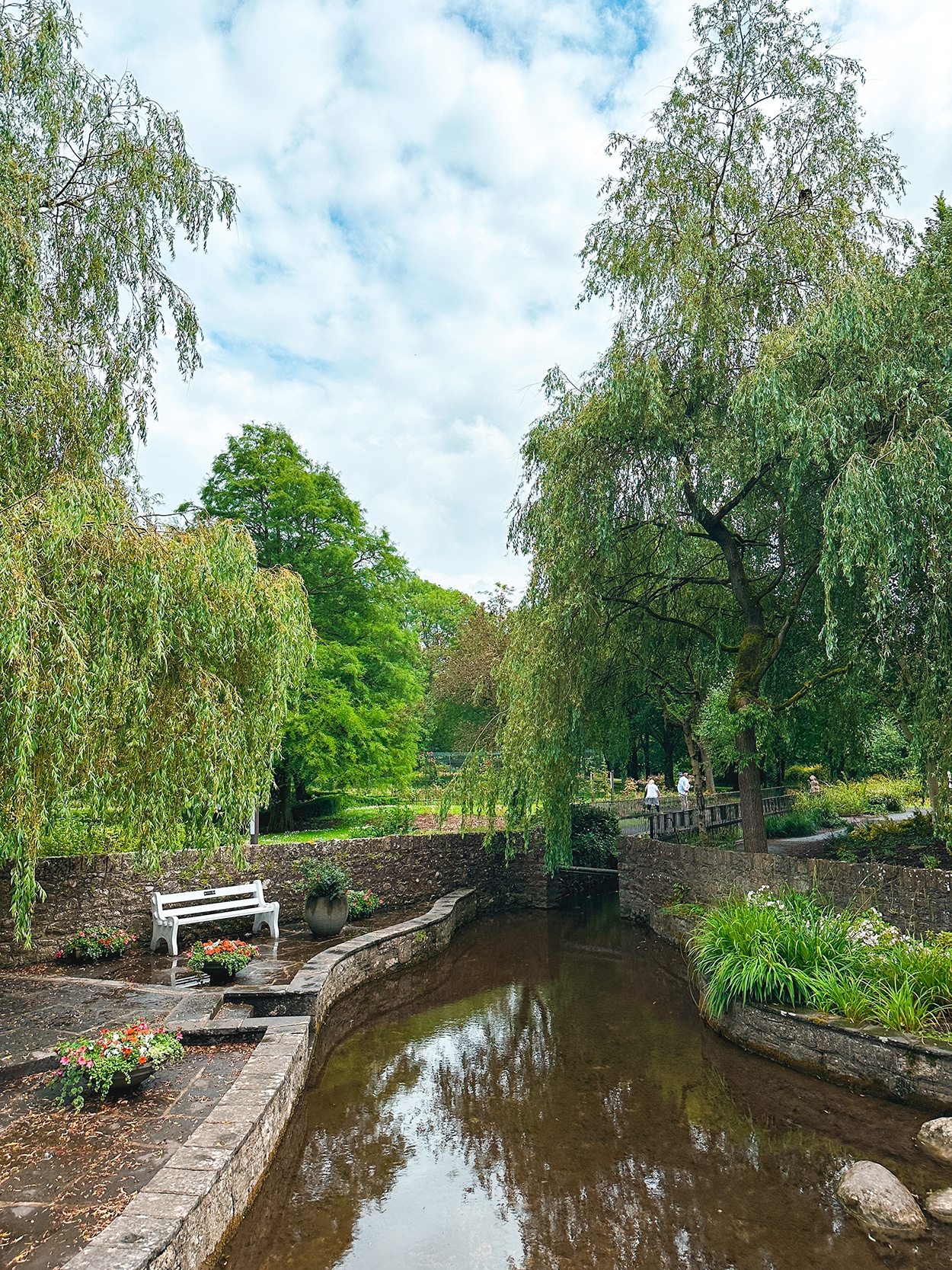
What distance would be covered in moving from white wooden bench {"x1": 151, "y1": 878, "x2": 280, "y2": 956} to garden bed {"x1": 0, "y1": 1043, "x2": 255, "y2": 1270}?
4186mm

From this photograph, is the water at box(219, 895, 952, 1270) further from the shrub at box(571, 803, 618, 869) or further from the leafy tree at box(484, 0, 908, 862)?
the shrub at box(571, 803, 618, 869)

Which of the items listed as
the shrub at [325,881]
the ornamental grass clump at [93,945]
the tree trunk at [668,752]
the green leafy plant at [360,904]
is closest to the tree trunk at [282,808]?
the green leafy plant at [360,904]

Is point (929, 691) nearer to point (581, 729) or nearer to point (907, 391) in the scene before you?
point (907, 391)

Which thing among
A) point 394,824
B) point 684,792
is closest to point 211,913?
point 394,824

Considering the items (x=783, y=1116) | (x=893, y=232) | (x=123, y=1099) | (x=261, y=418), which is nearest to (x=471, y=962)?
(x=783, y=1116)

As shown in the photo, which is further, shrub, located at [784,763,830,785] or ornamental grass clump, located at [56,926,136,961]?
shrub, located at [784,763,830,785]

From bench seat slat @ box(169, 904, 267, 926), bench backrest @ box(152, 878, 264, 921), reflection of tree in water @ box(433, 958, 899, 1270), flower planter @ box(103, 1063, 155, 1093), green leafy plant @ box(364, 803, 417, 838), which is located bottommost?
reflection of tree in water @ box(433, 958, 899, 1270)

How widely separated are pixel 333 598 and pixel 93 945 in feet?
34.2

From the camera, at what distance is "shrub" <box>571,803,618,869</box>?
18.7 metres

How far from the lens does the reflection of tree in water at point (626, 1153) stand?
4566 mm

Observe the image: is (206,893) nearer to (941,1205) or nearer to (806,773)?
(941,1205)

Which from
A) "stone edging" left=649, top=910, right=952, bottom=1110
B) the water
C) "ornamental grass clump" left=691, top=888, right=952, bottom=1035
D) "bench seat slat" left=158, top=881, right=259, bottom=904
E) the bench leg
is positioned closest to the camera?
the water

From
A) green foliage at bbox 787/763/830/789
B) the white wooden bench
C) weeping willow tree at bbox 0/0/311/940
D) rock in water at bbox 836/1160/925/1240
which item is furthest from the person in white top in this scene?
rock in water at bbox 836/1160/925/1240

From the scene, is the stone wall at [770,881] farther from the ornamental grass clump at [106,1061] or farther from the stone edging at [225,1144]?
the ornamental grass clump at [106,1061]
